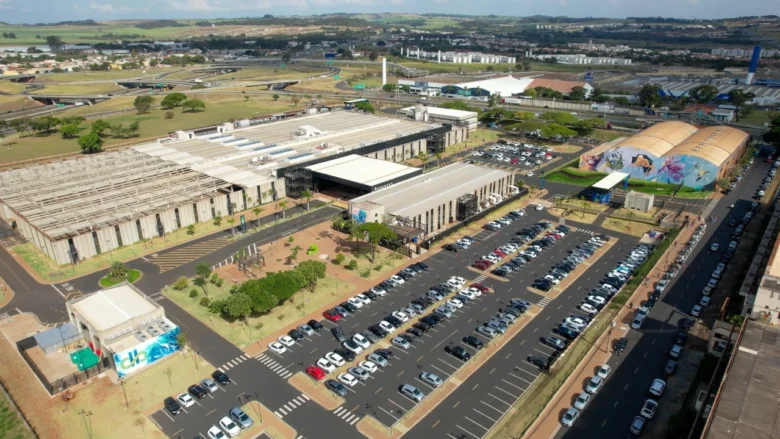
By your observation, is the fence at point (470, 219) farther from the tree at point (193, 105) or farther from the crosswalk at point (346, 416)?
the tree at point (193, 105)

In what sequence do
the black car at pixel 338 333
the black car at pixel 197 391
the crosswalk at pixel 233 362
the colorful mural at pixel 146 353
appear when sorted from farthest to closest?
the black car at pixel 338 333 < the crosswalk at pixel 233 362 < the colorful mural at pixel 146 353 < the black car at pixel 197 391

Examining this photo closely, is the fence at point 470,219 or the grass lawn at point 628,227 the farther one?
the grass lawn at point 628,227

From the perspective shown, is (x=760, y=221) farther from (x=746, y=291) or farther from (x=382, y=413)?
(x=382, y=413)

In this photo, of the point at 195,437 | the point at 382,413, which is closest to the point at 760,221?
the point at 382,413

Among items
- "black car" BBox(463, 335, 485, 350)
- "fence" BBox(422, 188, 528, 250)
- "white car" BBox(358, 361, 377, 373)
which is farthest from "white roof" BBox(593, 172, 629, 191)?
"white car" BBox(358, 361, 377, 373)

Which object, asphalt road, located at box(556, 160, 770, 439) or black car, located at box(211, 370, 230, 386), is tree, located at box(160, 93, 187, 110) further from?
asphalt road, located at box(556, 160, 770, 439)

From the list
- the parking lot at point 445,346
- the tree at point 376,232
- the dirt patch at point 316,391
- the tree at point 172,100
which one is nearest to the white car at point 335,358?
the parking lot at point 445,346
